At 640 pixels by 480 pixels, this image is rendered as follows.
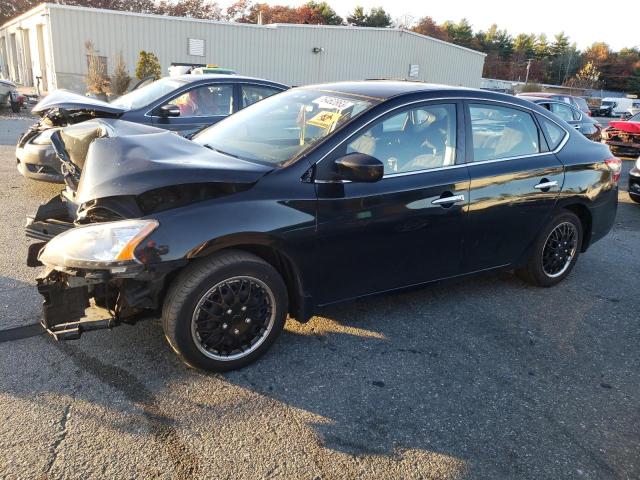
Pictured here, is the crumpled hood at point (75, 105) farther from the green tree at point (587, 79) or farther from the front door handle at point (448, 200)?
the green tree at point (587, 79)

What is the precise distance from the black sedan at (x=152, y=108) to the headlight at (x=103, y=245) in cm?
350

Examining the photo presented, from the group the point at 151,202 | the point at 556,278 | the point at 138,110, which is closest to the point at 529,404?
the point at 556,278

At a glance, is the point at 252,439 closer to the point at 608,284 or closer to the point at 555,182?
the point at 555,182

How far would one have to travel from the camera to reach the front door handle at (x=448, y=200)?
3643 mm

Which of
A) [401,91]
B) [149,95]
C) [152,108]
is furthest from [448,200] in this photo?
[149,95]

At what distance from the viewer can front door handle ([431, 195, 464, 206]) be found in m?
3.64

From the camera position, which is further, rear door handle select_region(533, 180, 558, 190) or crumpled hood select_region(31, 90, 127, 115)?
crumpled hood select_region(31, 90, 127, 115)

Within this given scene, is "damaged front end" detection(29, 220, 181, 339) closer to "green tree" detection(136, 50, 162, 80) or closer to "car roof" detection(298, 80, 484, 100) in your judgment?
"car roof" detection(298, 80, 484, 100)

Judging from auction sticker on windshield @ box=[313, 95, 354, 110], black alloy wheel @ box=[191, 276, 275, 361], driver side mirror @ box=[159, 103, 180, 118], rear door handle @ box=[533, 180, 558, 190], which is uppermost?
auction sticker on windshield @ box=[313, 95, 354, 110]

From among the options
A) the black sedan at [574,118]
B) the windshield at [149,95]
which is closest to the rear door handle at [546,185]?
the windshield at [149,95]

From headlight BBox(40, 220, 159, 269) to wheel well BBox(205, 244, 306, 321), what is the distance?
57 centimetres

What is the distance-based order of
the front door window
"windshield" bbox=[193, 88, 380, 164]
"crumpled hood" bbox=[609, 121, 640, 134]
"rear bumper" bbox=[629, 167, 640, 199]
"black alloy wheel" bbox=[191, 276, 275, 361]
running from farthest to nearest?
"crumpled hood" bbox=[609, 121, 640, 134]
"rear bumper" bbox=[629, 167, 640, 199]
the front door window
"windshield" bbox=[193, 88, 380, 164]
"black alloy wheel" bbox=[191, 276, 275, 361]

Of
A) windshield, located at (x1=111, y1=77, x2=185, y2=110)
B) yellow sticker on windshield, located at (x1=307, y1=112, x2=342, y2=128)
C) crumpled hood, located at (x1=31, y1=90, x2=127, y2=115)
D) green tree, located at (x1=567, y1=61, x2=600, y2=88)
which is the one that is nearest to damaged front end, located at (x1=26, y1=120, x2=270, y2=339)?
yellow sticker on windshield, located at (x1=307, y1=112, x2=342, y2=128)

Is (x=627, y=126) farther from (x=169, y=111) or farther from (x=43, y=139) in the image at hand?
(x=43, y=139)
